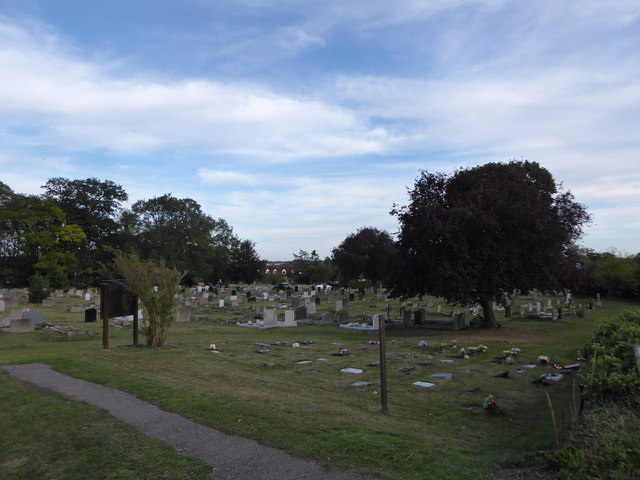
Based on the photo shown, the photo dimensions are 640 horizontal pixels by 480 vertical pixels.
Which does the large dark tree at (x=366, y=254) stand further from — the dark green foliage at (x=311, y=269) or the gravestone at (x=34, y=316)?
the gravestone at (x=34, y=316)

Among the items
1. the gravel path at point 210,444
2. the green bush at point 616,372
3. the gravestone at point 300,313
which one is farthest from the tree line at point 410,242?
the green bush at point 616,372

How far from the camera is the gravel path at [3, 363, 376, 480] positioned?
4590 mm

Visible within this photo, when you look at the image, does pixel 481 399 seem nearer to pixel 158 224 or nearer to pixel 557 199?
pixel 557 199

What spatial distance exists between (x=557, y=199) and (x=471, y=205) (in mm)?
4771

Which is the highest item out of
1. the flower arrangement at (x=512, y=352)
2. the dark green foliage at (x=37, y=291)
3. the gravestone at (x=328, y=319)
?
the dark green foliage at (x=37, y=291)

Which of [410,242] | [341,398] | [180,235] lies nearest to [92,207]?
[180,235]

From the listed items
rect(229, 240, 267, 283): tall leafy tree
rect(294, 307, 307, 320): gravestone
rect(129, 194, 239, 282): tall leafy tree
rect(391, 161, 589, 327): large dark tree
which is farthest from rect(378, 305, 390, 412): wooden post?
rect(229, 240, 267, 283): tall leafy tree

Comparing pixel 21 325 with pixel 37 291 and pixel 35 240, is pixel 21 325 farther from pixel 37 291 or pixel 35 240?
pixel 35 240

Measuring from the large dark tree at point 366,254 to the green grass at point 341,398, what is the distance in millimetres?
38133

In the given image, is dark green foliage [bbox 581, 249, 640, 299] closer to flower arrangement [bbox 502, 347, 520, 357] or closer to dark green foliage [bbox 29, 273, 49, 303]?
flower arrangement [bbox 502, 347, 520, 357]

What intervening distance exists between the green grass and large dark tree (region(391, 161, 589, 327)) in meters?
2.38

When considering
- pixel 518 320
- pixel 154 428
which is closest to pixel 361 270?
pixel 518 320

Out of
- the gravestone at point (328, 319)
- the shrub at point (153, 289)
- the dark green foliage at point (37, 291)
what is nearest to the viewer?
the shrub at point (153, 289)

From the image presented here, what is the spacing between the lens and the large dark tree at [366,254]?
5609cm
